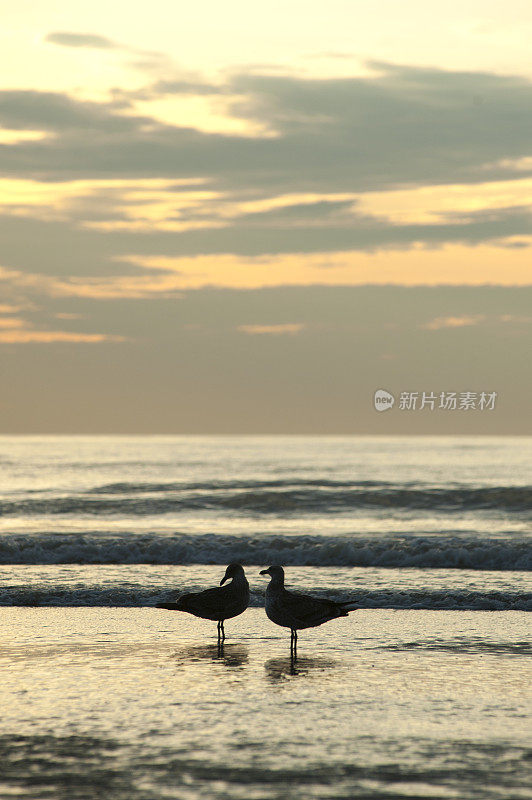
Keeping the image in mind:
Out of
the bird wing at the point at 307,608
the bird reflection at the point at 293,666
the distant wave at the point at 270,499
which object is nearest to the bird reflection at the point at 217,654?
the bird reflection at the point at 293,666

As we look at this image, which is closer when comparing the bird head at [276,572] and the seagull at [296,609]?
the seagull at [296,609]

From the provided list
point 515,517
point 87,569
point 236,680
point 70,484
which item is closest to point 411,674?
point 236,680

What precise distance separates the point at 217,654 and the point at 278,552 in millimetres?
13027

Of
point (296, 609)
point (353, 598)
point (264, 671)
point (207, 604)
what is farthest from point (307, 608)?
point (353, 598)

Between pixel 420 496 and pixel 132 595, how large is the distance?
26.7m

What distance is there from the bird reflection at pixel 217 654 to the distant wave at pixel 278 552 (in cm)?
1148

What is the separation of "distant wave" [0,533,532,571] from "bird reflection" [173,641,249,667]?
37.7ft

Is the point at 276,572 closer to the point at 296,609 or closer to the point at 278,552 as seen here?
the point at 296,609

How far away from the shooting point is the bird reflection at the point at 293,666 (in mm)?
10695

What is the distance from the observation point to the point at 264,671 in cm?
1086

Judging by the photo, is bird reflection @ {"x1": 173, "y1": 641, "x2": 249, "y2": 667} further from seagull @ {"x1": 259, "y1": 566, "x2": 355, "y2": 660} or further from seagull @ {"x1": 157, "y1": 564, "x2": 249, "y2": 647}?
seagull @ {"x1": 259, "y1": 566, "x2": 355, "y2": 660}

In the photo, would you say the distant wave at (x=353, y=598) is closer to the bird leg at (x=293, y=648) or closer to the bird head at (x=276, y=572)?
the bird leg at (x=293, y=648)

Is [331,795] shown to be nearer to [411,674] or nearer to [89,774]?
[89,774]

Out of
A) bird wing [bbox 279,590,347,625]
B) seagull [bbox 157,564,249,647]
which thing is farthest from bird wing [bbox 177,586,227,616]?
bird wing [bbox 279,590,347,625]
